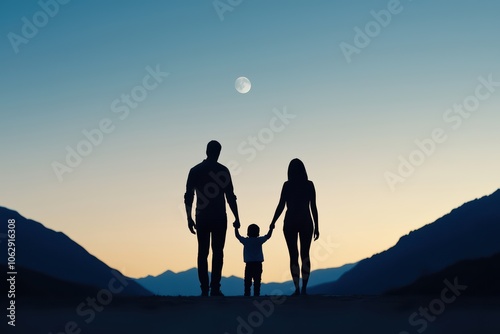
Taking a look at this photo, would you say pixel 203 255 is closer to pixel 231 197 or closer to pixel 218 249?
pixel 218 249

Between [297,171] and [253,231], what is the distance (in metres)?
2.04

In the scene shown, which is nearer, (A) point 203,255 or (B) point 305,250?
(A) point 203,255

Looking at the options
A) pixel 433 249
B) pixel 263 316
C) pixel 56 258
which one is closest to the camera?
pixel 263 316

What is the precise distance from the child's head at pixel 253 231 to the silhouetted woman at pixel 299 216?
4.42ft

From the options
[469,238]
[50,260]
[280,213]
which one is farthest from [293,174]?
[50,260]

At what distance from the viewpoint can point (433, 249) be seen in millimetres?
172250

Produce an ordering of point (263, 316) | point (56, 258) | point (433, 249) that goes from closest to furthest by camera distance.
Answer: point (263, 316) → point (433, 249) → point (56, 258)

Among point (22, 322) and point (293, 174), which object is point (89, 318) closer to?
point (22, 322)

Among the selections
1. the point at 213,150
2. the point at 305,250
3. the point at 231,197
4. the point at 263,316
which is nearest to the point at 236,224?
the point at 231,197

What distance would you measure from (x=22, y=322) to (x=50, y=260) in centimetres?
17658

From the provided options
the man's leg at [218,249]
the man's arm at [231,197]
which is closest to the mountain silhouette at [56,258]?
the man's arm at [231,197]

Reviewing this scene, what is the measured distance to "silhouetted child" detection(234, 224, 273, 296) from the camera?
632 inches

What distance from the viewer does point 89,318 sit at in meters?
9.37

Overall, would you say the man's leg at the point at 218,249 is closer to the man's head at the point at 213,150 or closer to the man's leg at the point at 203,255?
the man's leg at the point at 203,255
